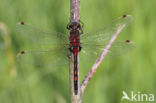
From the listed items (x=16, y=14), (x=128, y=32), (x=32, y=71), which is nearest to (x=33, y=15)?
(x=16, y=14)

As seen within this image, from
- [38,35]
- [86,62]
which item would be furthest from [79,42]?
[86,62]

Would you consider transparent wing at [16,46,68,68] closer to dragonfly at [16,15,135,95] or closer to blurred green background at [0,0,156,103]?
dragonfly at [16,15,135,95]

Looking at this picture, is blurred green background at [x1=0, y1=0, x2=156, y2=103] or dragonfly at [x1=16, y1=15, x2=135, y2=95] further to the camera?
blurred green background at [x1=0, y1=0, x2=156, y2=103]

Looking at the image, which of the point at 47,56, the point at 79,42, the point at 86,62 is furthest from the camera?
the point at 86,62

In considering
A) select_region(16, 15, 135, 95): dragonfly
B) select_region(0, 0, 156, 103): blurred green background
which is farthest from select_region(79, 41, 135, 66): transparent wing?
select_region(0, 0, 156, 103): blurred green background

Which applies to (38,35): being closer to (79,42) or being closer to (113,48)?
(79,42)

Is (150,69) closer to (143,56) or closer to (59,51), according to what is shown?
(143,56)
